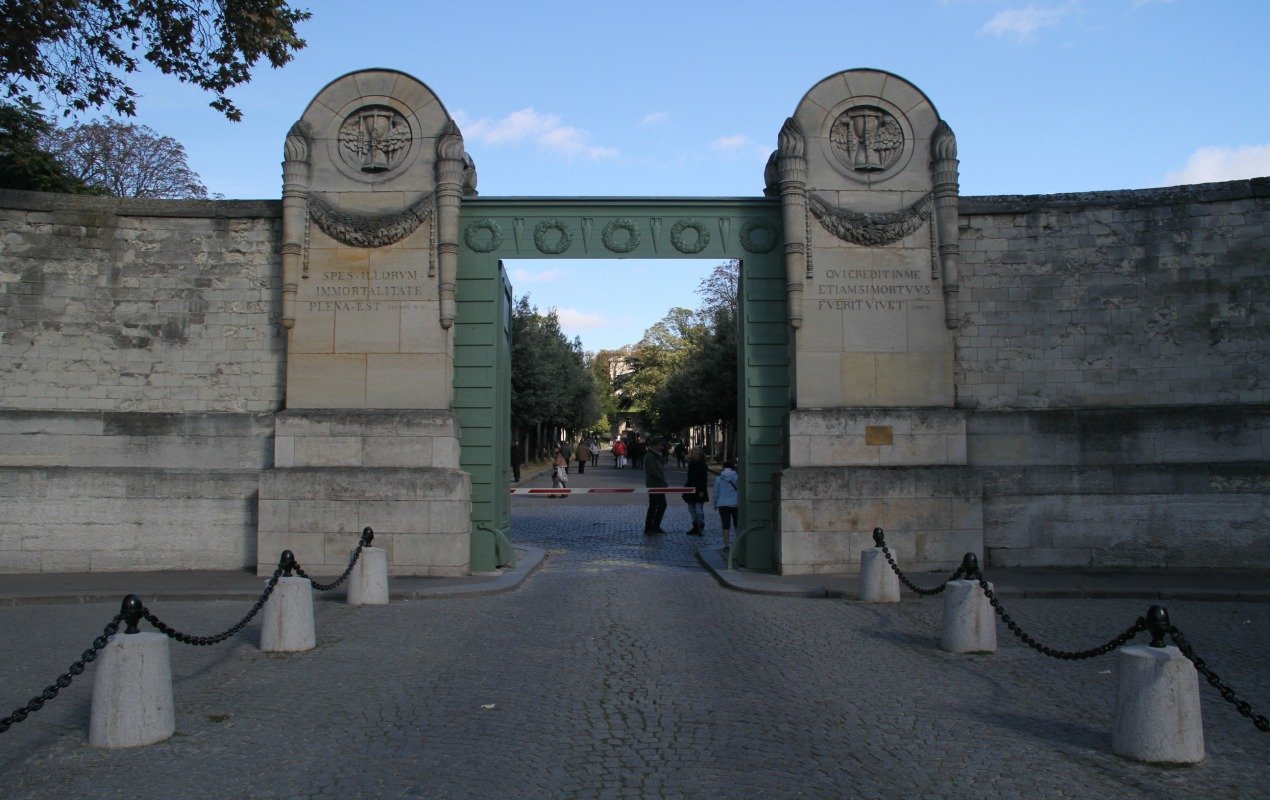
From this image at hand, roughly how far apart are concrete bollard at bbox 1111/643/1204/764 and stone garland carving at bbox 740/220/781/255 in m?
8.89

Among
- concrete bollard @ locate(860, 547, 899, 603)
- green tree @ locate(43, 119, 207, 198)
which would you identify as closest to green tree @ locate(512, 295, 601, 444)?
green tree @ locate(43, 119, 207, 198)

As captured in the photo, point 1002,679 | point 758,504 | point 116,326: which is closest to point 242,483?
point 116,326

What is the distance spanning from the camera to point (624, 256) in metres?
13.4

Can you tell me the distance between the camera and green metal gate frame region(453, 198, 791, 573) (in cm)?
1327

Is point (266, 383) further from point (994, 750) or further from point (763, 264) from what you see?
point (994, 750)

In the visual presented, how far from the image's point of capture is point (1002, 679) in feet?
23.8

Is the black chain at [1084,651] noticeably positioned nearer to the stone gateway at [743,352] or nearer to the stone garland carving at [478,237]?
the stone gateway at [743,352]

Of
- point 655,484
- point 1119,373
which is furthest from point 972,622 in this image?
point 655,484

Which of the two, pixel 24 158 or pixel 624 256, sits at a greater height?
pixel 24 158

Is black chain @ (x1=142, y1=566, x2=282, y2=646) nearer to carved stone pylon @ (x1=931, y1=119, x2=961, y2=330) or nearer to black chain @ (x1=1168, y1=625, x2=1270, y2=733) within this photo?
black chain @ (x1=1168, y1=625, x2=1270, y2=733)

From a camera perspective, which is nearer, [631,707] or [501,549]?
[631,707]

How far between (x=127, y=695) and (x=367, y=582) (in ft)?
16.1

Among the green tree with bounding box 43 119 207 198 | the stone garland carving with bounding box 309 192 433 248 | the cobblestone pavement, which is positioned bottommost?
the cobblestone pavement

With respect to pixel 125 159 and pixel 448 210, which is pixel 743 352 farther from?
pixel 125 159
